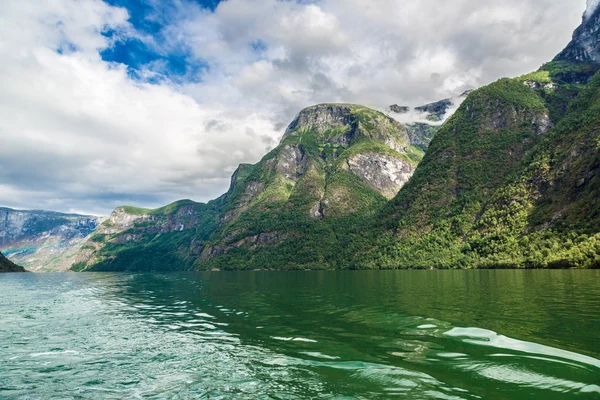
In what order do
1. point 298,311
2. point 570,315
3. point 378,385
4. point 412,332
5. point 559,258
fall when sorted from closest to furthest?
1. point 378,385
2. point 412,332
3. point 570,315
4. point 298,311
5. point 559,258

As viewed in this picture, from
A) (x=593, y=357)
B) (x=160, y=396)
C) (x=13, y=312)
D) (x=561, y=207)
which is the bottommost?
(x=13, y=312)

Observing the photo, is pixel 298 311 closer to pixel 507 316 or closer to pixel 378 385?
pixel 507 316

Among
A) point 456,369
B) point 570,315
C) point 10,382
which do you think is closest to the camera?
point 456,369

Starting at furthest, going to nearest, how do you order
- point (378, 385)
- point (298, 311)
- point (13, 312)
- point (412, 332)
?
1. point (13, 312)
2. point (298, 311)
3. point (412, 332)
4. point (378, 385)

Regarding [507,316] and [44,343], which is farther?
[507,316]

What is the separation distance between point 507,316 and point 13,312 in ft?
165

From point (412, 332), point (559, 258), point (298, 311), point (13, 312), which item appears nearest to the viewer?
point (412, 332)

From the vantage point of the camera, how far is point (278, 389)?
13023mm

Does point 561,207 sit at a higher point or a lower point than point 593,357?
higher

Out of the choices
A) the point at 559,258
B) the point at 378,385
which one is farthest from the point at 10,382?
the point at 559,258

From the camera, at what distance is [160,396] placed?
12969mm

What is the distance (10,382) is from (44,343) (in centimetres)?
943

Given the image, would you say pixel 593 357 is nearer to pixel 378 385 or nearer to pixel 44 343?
pixel 378 385

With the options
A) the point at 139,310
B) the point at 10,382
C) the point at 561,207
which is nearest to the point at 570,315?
the point at 10,382
